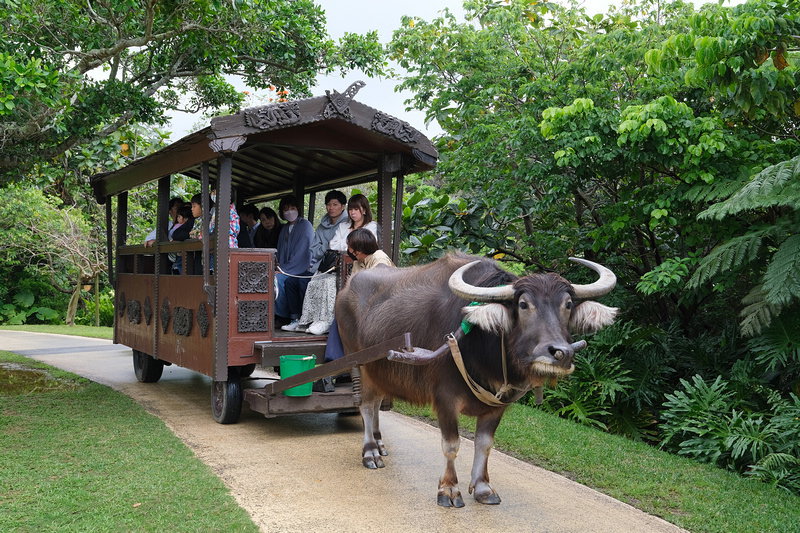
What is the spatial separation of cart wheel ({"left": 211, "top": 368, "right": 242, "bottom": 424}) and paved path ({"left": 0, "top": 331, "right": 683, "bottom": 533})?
0.10m

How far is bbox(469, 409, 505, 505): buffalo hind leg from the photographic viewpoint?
4312 mm

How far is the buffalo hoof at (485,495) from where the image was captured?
4320mm

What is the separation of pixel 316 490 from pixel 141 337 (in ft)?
14.4

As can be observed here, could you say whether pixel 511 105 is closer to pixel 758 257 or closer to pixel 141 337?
pixel 758 257

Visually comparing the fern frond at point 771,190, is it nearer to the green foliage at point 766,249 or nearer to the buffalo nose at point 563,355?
the green foliage at point 766,249

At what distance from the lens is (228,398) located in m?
6.18

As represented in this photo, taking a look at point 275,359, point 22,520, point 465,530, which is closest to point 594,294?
point 465,530

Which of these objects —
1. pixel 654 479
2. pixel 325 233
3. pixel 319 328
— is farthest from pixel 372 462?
pixel 325 233

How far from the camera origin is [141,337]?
8078 millimetres

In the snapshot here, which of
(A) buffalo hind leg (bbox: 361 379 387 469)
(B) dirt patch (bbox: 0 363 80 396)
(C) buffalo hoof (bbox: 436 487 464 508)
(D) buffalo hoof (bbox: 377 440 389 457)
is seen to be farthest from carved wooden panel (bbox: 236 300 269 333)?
(B) dirt patch (bbox: 0 363 80 396)

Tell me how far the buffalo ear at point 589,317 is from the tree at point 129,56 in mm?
4717

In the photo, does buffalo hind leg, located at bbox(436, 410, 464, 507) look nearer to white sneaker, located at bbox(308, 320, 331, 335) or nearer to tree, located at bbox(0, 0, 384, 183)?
white sneaker, located at bbox(308, 320, 331, 335)

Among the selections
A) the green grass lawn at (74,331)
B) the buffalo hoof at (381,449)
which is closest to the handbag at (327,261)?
the buffalo hoof at (381,449)

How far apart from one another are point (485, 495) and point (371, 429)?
4.14 feet
